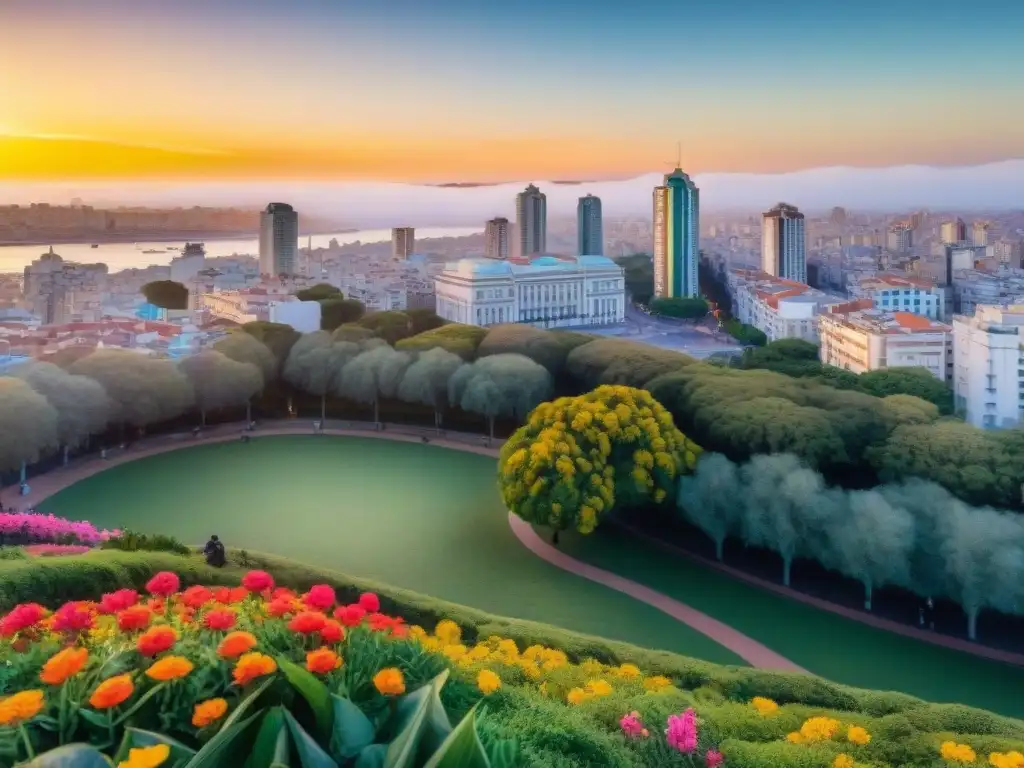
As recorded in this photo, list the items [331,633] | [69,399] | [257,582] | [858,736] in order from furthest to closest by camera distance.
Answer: [69,399]
[858,736]
[257,582]
[331,633]

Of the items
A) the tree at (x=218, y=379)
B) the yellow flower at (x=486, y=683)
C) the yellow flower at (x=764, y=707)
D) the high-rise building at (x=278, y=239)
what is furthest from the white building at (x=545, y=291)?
the yellow flower at (x=486, y=683)

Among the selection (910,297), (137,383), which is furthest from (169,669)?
(910,297)

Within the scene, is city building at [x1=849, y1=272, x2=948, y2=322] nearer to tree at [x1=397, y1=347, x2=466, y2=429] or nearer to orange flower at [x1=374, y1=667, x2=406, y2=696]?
tree at [x1=397, y1=347, x2=466, y2=429]

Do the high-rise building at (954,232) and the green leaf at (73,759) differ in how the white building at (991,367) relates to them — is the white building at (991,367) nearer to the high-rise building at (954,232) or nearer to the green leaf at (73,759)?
the high-rise building at (954,232)

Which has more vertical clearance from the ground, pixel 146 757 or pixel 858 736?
pixel 146 757

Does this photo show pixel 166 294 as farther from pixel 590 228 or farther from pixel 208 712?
pixel 208 712

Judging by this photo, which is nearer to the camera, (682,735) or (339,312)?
(682,735)
